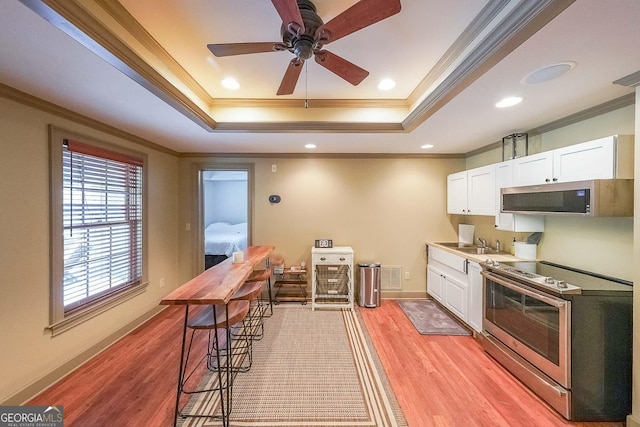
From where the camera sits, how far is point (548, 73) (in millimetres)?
1608

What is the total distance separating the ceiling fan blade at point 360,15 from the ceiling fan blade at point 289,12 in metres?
0.14

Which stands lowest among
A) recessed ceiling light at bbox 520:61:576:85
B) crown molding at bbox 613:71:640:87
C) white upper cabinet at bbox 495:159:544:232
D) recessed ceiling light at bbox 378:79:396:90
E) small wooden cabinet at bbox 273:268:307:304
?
small wooden cabinet at bbox 273:268:307:304

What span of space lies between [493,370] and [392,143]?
2607 millimetres

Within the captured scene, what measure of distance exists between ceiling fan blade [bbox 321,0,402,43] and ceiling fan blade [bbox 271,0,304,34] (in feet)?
0.45

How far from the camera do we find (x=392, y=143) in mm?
3352

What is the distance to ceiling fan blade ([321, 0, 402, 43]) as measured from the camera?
1.14 meters

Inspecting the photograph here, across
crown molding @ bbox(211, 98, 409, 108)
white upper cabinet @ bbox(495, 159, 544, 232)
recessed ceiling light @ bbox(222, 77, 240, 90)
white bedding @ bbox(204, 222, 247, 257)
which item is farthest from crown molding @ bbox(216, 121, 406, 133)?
white bedding @ bbox(204, 222, 247, 257)

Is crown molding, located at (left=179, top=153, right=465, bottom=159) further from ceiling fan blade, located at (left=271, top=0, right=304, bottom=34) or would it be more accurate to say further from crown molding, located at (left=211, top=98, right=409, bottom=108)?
ceiling fan blade, located at (left=271, top=0, right=304, bottom=34)

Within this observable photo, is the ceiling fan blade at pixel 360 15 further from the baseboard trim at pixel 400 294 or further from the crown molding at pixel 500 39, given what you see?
the baseboard trim at pixel 400 294

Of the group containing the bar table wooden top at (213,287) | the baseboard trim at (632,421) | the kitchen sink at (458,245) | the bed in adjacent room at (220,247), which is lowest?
the baseboard trim at (632,421)

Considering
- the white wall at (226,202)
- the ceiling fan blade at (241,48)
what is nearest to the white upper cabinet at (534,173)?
the ceiling fan blade at (241,48)

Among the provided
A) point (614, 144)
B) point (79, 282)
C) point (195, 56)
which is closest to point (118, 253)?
point (79, 282)

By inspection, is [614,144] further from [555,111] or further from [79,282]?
[79,282]

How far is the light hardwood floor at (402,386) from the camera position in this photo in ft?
5.90
